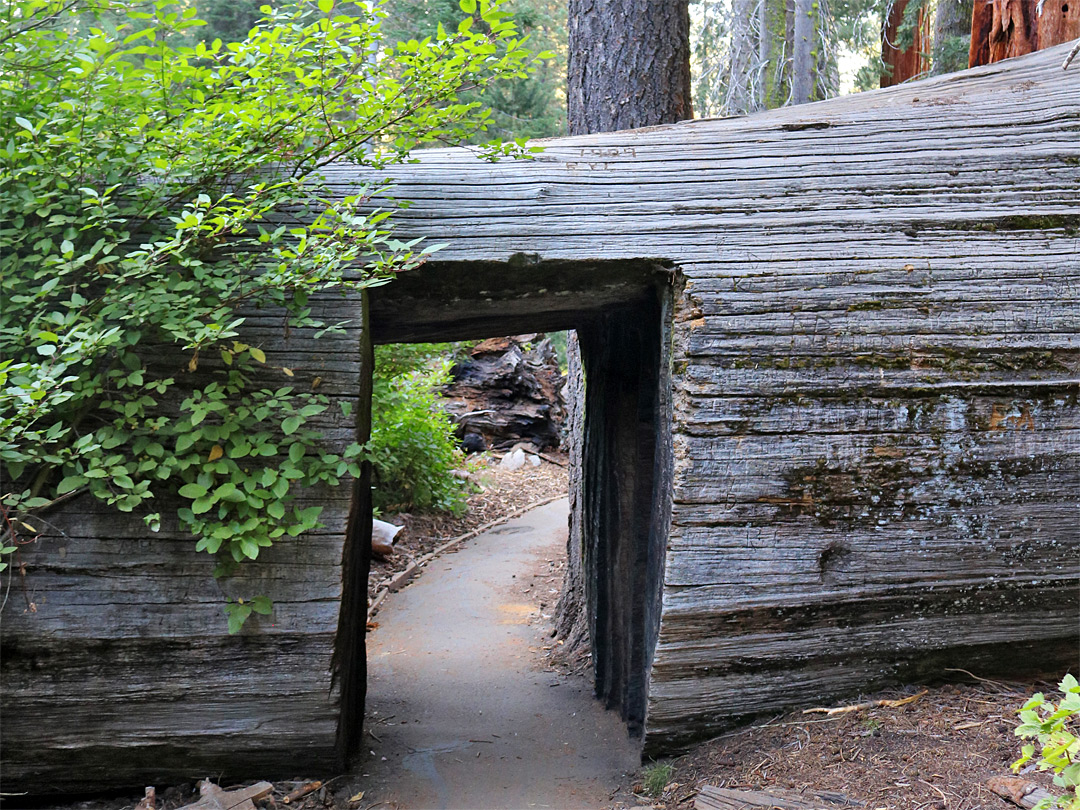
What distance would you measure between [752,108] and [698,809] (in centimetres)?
931

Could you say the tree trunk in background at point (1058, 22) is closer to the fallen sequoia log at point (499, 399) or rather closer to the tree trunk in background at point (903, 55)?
the tree trunk in background at point (903, 55)

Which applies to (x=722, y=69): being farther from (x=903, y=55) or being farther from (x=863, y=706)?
(x=863, y=706)

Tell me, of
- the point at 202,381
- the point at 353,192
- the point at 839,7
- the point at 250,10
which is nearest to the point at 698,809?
the point at 202,381

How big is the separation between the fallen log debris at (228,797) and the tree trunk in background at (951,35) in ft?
23.8

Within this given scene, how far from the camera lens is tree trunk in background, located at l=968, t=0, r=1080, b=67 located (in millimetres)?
4508

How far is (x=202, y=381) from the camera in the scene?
3004 millimetres

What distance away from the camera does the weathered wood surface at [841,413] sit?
310cm

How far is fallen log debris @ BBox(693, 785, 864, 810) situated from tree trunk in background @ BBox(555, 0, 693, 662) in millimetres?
2630

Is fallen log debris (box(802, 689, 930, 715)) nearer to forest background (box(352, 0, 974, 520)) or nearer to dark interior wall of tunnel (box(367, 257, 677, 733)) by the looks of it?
dark interior wall of tunnel (box(367, 257, 677, 733))

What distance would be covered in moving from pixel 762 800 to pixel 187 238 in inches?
108

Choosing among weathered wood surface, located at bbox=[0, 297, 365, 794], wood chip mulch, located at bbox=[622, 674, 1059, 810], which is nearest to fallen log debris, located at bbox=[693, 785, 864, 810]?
wood chip mulch, located at bbox=[622, 674, 1059, 810]

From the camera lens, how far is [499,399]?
14.1 meters

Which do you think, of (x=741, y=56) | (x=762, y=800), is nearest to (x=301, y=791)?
(x=762, y=800)

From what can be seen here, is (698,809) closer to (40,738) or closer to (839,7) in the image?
(40,738)
